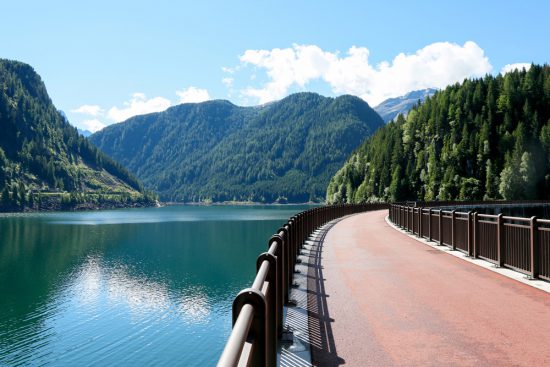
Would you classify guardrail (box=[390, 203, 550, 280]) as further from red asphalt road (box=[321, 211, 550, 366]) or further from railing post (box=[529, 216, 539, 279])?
red asphalt road (box=[321, 211, 550, 366])

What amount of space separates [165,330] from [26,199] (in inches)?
7337

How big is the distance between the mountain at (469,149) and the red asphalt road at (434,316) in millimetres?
119885

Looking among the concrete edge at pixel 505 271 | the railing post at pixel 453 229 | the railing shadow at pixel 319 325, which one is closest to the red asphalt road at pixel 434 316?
the railing shadow at pixel 319 325

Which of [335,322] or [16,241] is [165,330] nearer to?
[335,322]

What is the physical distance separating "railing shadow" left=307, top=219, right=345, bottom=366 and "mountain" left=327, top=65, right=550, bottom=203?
121685 millimetres

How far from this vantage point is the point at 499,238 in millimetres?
14406

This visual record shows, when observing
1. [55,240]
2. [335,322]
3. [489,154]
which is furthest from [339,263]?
[489,154]

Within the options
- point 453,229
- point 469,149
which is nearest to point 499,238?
point 453,229

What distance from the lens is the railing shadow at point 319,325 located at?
6.71 m

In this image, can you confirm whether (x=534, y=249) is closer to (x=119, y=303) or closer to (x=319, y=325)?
(x=319, y=325)

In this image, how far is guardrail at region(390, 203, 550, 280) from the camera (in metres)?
12.1

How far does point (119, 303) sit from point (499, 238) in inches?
872

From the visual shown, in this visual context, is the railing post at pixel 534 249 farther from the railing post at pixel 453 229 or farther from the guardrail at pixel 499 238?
the railing post at pixel 453 229

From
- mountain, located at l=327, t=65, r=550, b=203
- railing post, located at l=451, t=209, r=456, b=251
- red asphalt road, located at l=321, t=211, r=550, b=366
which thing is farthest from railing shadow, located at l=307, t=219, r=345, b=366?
mountain, located at l=327, t=65, r=550, b=203
